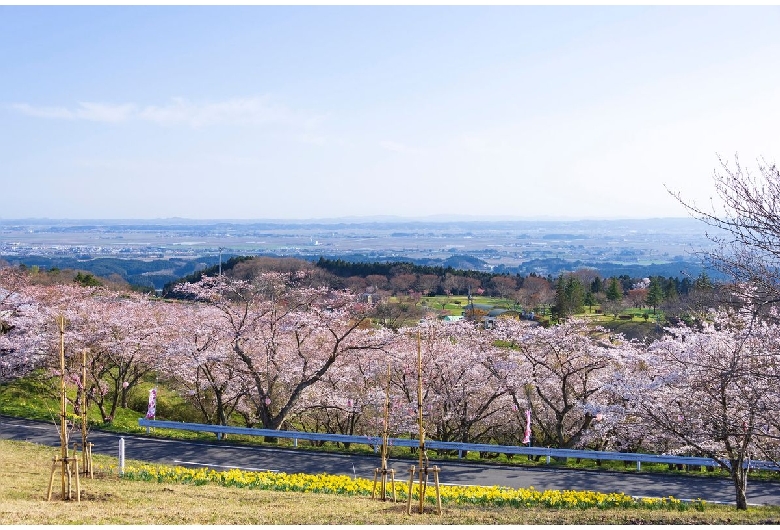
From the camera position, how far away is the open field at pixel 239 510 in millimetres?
8352

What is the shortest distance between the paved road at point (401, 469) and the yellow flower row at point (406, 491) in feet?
6.39

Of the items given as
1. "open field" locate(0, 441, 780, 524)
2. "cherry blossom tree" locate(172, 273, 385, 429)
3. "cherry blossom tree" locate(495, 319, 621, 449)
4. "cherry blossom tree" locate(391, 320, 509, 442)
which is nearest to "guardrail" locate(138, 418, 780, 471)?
"cherry blossom tree" locate(172, 273, 385, 429)

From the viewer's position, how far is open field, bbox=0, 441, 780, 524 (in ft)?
27.4

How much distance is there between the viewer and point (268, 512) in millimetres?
9164

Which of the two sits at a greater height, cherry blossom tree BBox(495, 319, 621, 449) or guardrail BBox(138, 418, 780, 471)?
cherry blossom tree BBox(495, 319, 621, 449)

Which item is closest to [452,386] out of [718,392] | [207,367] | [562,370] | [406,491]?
[562,370]

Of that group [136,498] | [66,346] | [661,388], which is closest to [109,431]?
[66,346]

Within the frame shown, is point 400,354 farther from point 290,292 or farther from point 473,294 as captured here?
point 473,294

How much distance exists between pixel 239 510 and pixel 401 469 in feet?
22.3

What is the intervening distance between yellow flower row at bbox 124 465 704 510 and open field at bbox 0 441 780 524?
584 mm

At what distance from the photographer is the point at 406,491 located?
12336 mm

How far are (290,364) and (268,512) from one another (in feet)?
36.4

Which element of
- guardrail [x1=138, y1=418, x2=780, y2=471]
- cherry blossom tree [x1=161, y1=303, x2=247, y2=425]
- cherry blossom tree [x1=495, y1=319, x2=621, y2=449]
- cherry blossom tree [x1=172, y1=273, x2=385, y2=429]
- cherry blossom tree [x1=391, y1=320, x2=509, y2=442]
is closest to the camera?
guardrail [x1=138, y1=418, x2=780, y2=471]

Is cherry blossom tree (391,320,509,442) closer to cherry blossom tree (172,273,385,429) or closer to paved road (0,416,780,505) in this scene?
cherry blossom tree (172,273,385,429)
